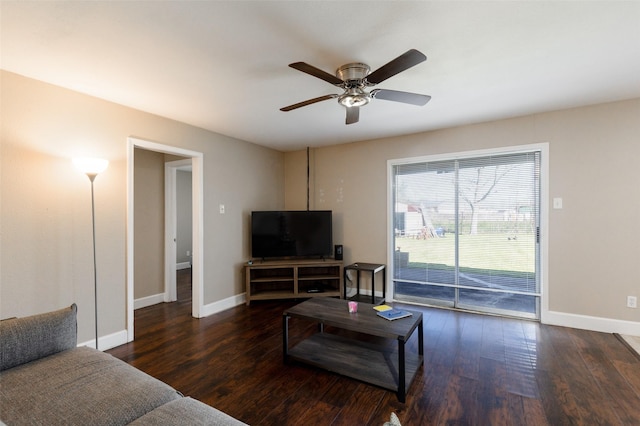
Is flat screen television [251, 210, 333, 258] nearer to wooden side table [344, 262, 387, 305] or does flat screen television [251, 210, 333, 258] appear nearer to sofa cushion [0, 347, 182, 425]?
wooden side table [344, 262, 387, 305]

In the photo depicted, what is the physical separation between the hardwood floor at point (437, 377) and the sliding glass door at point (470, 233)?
50 centimetres

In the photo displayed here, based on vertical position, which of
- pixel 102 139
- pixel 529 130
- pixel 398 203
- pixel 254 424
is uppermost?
pixel 529 130

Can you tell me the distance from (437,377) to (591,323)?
7.32 ft

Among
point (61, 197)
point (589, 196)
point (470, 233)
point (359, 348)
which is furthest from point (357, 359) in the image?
point (589, 196)

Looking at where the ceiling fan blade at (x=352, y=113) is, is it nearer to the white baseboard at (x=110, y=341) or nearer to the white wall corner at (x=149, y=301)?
the white baseboard at (x=110, y=341)

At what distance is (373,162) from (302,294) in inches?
91.9

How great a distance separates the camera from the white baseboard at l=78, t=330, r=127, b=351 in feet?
8.91

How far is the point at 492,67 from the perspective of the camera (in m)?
2.27

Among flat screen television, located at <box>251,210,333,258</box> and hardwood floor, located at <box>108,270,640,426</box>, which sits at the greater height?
flat screen television, located at <box>251,210,333,258</box>

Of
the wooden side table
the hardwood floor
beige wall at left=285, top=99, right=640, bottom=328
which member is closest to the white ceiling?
beige wall at left=285, top=99, right=640, bottom=328

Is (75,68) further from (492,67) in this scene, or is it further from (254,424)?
(492,67)

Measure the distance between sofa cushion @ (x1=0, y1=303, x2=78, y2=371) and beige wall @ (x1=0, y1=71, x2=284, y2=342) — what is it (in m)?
1.06

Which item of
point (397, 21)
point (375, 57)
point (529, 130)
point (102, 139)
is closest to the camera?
point (397, 21)

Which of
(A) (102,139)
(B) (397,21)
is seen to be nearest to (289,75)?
(B) (397,21)
